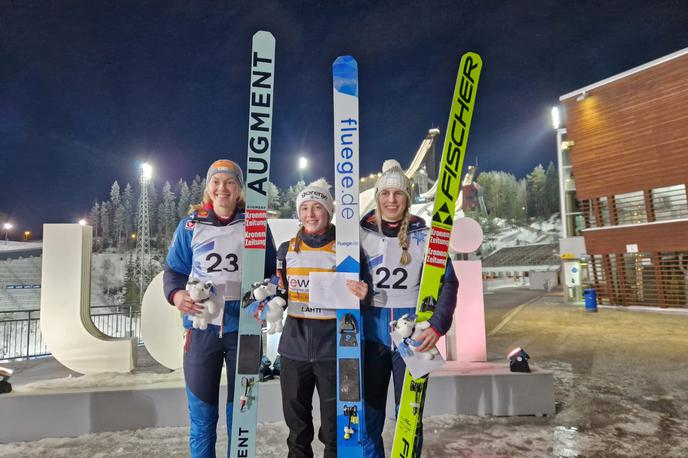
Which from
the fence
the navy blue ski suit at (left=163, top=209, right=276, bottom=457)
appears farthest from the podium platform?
the navy blue ski suit at (left=163, top=209, right=276, bottom=457)

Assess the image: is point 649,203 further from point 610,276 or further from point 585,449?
point 585,449

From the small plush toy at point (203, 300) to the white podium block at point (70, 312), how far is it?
251 cm

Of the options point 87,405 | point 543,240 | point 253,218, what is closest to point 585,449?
point 253,218

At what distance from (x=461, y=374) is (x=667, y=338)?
787 centimetres

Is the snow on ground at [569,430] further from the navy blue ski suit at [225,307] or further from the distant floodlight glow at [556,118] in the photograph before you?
the distant floodlight glow at [556,118]

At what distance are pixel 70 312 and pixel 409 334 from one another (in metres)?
3.78

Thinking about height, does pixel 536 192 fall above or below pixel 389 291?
above

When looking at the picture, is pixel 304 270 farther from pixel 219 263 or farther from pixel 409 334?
pixel 409 334

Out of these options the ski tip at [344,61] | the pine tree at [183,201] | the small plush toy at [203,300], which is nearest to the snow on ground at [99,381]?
the small plush toy at [203,300]

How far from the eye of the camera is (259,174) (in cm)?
257

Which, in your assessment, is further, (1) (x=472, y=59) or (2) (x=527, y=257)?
(2) (x=527, y=257)

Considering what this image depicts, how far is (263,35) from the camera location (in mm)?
2617

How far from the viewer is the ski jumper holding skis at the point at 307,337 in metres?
2.21

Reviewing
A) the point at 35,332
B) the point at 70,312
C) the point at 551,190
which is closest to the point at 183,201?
the point at 35,332
